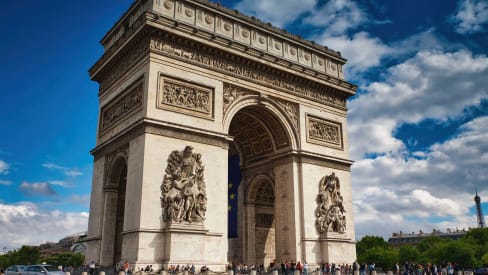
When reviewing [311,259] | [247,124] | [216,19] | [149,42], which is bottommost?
[311,259]

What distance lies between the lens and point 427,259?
6781cm

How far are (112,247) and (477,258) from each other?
5817 cm

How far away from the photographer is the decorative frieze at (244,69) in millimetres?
23156

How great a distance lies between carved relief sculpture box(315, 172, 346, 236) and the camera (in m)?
26.5

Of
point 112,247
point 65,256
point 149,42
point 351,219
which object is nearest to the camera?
point 149,42

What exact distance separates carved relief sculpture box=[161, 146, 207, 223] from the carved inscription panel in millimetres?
8606

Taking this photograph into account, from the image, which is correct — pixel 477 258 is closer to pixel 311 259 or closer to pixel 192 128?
pixel 311 259

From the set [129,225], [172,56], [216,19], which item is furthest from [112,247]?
[216,19]

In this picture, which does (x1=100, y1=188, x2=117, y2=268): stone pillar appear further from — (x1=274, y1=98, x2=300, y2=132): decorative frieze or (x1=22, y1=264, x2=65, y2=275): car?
(x1=274, y1=98, x2=300, y2=132): decorative frieze

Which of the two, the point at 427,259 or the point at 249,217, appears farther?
the point at 427,259

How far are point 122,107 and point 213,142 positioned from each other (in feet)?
17.8

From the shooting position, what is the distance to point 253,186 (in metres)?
29.9

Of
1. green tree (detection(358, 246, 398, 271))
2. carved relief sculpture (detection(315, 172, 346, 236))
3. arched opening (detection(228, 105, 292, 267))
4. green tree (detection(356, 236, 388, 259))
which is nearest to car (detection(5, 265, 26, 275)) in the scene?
arched opening (detection(228, 105, 292, 267))

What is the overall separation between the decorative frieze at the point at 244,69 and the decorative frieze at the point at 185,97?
52.1 inches
